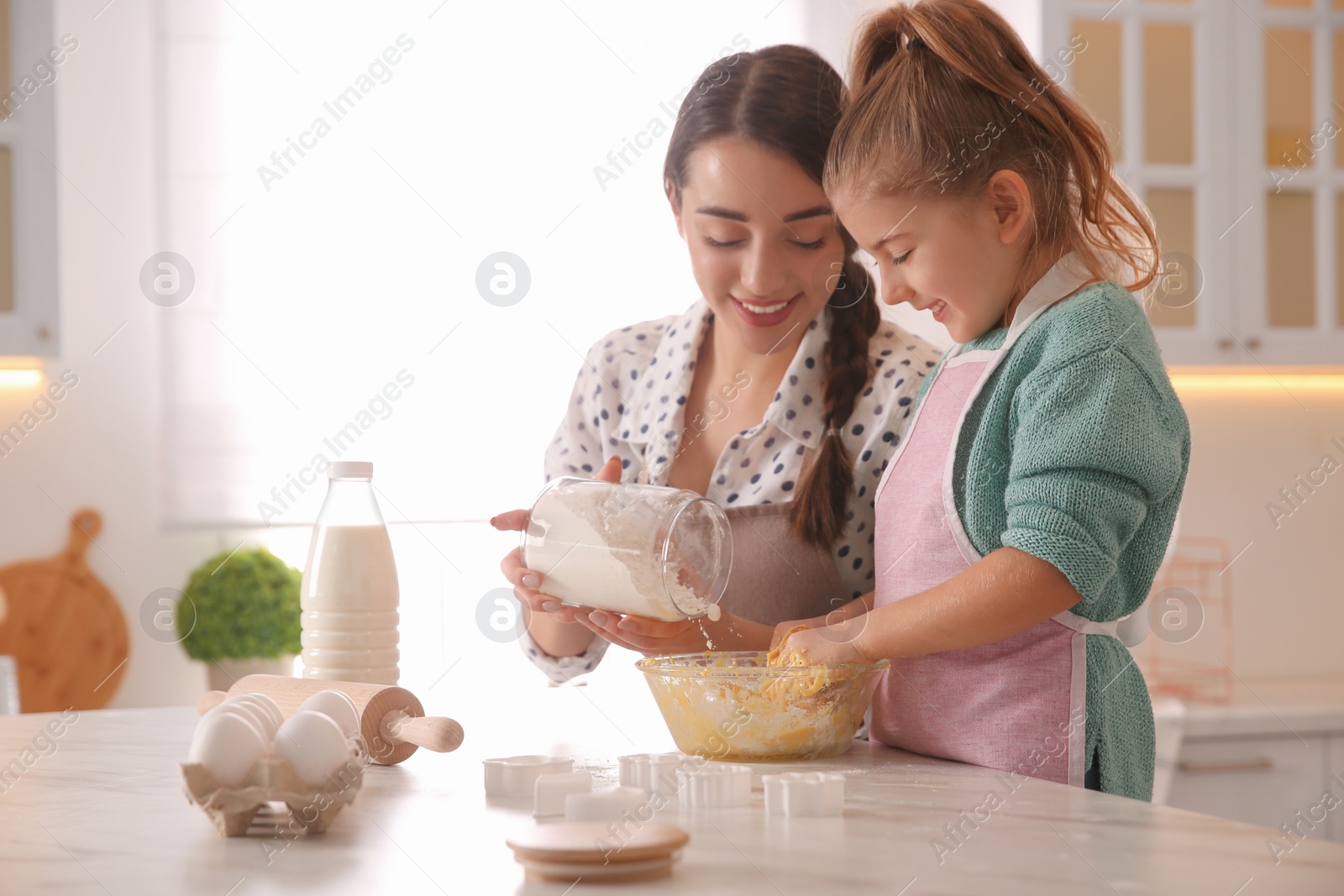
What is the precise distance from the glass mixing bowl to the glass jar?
0.06 metres

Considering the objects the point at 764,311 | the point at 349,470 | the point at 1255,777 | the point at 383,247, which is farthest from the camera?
the point at 383,247

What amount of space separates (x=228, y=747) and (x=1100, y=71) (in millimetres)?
2412

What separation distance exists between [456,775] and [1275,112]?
246 centimetres

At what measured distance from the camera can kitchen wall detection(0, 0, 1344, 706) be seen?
8.58 feet

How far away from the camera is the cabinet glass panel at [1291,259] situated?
2.57 metres

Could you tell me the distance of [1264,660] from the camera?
2.81 m

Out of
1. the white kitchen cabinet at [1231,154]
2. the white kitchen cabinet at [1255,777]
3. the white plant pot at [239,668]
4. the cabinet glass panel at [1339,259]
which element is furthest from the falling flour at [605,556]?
the cabinet glass panel at [1339,259]

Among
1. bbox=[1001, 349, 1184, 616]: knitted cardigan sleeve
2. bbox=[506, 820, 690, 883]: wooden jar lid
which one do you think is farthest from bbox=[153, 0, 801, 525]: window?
bbox=[506, 820, 690, 883]: wooden jar lid

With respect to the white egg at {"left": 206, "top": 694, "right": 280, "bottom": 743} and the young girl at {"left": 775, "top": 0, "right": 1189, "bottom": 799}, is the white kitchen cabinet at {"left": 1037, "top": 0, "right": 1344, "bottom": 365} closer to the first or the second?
the young girl at {"left": 775, "top": 0, "right": 1189, "bottom": 799}

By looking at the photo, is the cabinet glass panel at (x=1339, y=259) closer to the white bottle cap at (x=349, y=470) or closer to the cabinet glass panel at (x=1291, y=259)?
the cabinet glass panel at (x=1291, y=259)

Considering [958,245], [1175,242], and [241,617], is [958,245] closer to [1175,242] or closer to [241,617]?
[1175,242]

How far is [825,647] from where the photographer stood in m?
0.93

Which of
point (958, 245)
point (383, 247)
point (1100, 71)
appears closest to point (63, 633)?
point (383, 247)

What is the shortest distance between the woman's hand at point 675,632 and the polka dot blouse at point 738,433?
0.49 feet
